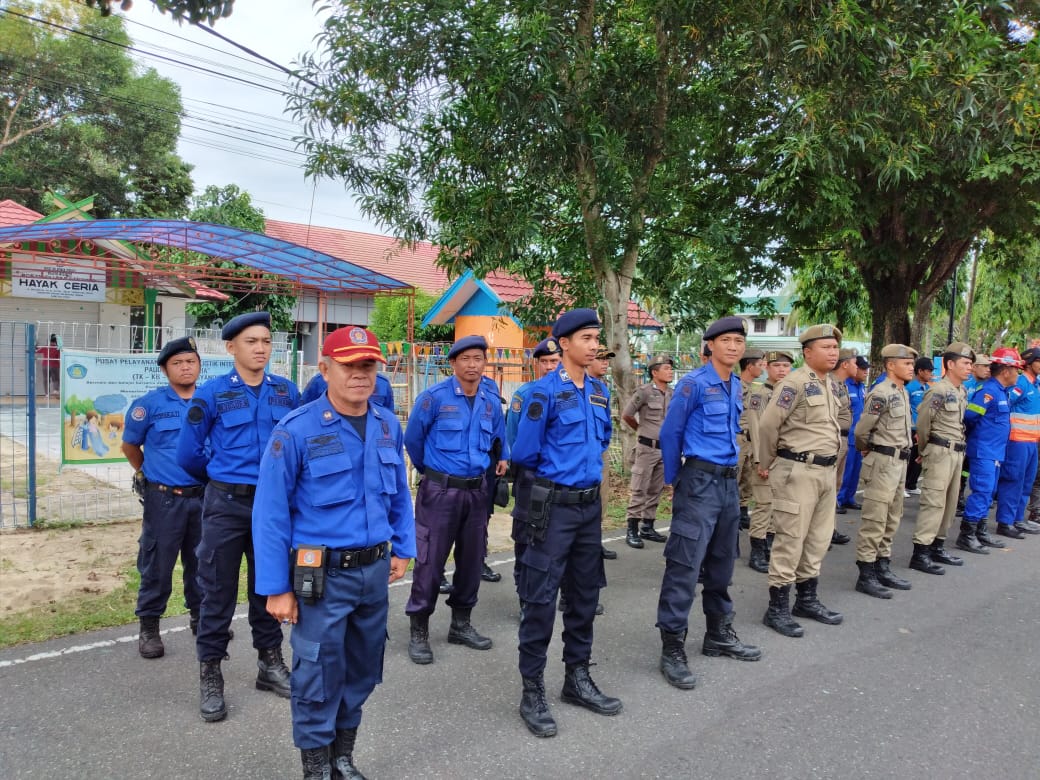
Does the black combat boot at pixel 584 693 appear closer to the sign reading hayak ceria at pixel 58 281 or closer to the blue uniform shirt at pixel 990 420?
the blue uniform shirt at pixel 990 420

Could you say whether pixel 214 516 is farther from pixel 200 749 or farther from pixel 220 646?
pixel 200 749

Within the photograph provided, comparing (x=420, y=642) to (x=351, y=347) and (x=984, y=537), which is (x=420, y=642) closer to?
(x=351, y=347)

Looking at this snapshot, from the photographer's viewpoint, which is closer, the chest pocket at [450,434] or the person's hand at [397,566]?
the person's hand at [397,566]

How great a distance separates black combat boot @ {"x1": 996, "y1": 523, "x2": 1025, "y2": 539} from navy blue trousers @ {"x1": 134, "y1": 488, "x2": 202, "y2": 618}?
26.5 feet

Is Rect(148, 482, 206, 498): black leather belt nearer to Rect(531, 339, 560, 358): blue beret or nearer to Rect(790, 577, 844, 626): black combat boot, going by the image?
Rect(531, 339, 560, 358): blue beret

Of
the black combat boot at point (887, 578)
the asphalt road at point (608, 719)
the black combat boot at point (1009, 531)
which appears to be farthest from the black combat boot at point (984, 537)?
the asphalt road at point (608, 719)

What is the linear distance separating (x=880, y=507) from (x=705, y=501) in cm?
244

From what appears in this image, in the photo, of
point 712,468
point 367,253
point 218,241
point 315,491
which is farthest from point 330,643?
point 367,253

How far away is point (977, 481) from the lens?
726cm

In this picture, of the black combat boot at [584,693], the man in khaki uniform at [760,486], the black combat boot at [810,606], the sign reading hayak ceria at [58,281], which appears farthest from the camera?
the sign reading hayak ceria at [58,281]

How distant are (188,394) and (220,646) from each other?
1573 mm

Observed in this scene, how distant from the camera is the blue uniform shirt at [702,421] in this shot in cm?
436

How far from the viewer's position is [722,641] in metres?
4.50

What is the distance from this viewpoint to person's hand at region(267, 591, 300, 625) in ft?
8.91
